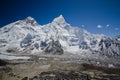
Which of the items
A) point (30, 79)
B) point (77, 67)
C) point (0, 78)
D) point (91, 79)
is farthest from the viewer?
point (77, 67)

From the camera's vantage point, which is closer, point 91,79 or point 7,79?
point 7,79

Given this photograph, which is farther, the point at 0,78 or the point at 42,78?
the point at 42,78

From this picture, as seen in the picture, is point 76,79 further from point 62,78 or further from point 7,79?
point 7,79

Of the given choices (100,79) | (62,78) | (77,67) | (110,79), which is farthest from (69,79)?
(77,67)

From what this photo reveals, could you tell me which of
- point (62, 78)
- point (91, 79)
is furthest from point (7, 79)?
point (91, 79)

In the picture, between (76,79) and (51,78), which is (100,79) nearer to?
(76,79)

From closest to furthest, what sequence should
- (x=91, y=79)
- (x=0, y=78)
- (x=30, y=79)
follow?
(x=0, y=78) < (x=30, y=79) < (x=91, y=79)

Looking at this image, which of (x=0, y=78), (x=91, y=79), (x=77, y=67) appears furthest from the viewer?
(x=77, y=67)

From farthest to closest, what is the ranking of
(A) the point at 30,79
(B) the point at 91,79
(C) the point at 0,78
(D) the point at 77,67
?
(D) the point at 77,67 → (B) the point at 91,79 → (A) the point at 30,79 → (C) the point at 0,78
